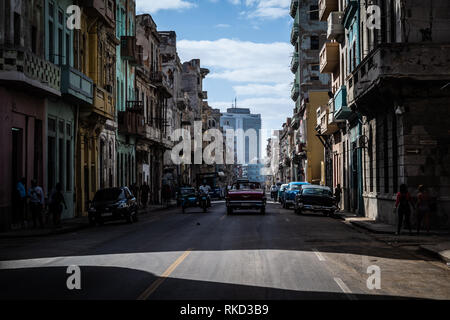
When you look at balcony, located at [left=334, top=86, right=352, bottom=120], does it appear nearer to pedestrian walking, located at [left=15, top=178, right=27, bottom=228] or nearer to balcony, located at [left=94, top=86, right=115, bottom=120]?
balcony, located at [left=94, top=86, right=115, bottom=120]

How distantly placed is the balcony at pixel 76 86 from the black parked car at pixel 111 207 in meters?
4.95

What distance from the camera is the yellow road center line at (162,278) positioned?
9457mm

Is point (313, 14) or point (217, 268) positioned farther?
point (313, 14)

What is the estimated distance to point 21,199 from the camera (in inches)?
1000

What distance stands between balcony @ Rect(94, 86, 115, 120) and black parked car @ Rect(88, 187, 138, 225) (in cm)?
730

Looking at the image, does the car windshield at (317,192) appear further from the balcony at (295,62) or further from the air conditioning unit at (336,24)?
the balcony at (295,62)

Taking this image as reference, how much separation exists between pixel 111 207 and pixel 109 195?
1.00 meters

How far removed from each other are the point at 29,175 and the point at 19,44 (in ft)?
18.1

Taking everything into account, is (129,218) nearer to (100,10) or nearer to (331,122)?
(100,10)

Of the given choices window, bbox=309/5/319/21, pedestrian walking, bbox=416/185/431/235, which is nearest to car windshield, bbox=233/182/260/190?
pedestrian walking, bbox=416/185/431/235

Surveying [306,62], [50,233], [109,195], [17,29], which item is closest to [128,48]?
[109,195]

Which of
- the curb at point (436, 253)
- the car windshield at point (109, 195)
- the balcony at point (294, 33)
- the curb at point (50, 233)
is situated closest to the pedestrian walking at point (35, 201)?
the curb at point (50, 233)
